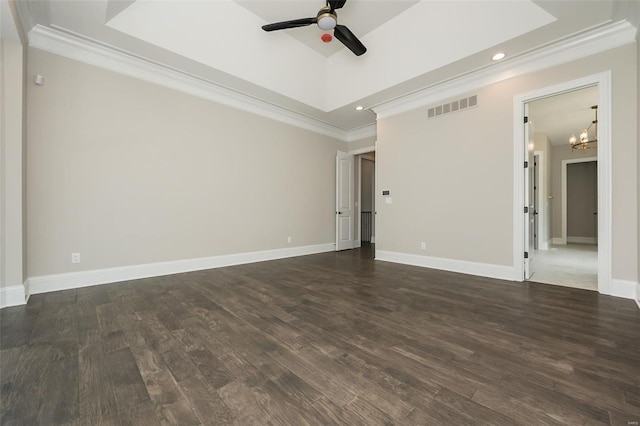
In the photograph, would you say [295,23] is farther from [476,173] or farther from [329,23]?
[476,173]

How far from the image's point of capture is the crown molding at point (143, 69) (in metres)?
3.04

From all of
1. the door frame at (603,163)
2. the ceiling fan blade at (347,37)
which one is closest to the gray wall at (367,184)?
the ceiling fan blade at (347,37)

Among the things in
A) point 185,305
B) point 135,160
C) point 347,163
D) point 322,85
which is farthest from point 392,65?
point 185,305

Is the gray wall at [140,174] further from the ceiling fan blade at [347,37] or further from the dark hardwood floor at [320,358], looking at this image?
the ceiling fan blade at [347,37]

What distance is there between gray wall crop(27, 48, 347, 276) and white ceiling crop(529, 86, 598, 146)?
528 centimetres

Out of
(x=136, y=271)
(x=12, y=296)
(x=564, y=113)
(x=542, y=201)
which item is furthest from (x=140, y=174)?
(x=542, y=201)

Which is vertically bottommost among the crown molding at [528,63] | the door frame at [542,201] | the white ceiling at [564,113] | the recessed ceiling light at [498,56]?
the door frame at [542,201]

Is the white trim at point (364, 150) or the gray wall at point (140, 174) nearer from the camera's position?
the gray wall at point (140, 174)

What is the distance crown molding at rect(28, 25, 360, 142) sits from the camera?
9.96 feet

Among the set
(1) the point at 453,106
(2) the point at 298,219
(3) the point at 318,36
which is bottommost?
(2) the point at 298,219

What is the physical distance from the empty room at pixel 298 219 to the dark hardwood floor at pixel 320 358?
2 centimetres

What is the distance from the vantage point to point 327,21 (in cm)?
302

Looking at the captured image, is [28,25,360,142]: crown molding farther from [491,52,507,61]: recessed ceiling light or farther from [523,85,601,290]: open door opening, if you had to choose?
[523,85,601,290]: open door opening

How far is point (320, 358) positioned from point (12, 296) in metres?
3.16
